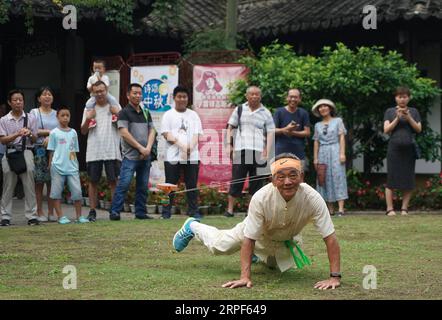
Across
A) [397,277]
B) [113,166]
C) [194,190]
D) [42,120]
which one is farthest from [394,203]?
[397,277]

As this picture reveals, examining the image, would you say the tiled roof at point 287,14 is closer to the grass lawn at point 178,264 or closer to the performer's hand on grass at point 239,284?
the grass lawn at point 178,264

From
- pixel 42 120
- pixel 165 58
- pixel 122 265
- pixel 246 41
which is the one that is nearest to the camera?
pixel 122 265

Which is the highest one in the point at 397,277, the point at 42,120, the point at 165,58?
the point at 165,58

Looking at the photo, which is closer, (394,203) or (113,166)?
(113,166)

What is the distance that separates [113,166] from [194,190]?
4.11 ft

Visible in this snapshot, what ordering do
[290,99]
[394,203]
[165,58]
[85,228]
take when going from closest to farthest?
[85,228], [290,99], [394,203], [165,58]

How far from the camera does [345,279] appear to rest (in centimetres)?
809

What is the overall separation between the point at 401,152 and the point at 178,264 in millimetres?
6475

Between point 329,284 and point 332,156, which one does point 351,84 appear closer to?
point 332,156

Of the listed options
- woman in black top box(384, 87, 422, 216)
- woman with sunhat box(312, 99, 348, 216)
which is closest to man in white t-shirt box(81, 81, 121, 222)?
woman with sunhat box(312, 99, 348, 216)

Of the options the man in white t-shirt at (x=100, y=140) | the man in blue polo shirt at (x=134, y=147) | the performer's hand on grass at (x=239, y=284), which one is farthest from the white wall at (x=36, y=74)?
the performer's hand on grass at (x=239, y=284)

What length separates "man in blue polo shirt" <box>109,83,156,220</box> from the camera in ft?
43.3

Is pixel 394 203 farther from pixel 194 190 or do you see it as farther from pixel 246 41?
pixel 246 41

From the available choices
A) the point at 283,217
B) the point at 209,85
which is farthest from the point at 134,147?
the point at 283,217
